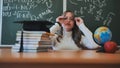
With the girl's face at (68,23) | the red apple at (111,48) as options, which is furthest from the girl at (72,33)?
the red apple at (111,48)

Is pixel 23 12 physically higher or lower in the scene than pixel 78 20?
higher

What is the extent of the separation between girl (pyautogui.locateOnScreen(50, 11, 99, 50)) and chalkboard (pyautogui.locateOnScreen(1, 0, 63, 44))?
0.52 metres

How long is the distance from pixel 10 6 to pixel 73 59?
2.87m

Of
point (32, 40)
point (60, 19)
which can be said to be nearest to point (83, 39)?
point (60, 19)

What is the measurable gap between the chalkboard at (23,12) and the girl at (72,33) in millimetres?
519

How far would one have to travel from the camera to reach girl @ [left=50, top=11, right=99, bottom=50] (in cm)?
276

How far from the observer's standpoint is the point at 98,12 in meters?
3.39

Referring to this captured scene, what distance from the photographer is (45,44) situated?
133 centimetres

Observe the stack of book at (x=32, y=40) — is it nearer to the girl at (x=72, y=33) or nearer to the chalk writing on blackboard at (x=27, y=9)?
the girl at (x=72, y=33)

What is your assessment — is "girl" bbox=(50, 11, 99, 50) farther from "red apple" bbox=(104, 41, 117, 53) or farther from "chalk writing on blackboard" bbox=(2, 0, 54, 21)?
"red apple" bbox=(104, 41, 117, 53)

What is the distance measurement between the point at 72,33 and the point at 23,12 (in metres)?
0.97

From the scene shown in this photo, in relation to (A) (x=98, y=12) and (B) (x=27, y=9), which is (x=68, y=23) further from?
(B) (x=27, y=9)

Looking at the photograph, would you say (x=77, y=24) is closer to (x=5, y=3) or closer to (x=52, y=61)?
(x=5, y=3)
